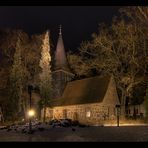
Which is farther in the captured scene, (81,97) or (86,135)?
(81,97)

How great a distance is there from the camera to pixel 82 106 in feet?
183

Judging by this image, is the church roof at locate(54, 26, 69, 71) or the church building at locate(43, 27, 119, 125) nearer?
the church building at locate(43, 27, 119, 125)

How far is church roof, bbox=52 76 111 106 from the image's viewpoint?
55.1 meters

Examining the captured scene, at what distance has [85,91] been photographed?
5797 cm

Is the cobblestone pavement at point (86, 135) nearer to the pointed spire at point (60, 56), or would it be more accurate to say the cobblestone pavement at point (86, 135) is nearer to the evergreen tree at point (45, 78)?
the evergreen tree at point (45, 78)

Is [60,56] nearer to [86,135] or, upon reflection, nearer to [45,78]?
[45,78]

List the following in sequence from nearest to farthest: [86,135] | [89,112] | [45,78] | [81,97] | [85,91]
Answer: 1. [86,135]
2. [89,112]
3. [81,97]
4. [85,91]
5. [45,78]

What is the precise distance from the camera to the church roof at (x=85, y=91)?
181ft

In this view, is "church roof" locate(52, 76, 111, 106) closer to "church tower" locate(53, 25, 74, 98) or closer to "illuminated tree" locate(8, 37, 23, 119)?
"church tower" locate(53, 25, 74, 98)

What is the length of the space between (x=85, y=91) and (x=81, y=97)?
1146mm

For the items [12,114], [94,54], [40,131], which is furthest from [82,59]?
[40,131]

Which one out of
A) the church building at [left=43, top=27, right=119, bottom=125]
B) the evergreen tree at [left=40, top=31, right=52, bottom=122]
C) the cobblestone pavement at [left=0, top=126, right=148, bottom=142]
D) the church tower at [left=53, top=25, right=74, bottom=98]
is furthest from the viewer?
the church tower at [left=53, top=25, right=74, bottom=98]

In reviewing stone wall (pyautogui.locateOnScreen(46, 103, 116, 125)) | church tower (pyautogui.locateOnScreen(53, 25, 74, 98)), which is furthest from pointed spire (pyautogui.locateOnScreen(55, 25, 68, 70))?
stone wall (pyautogui.locateOnScreen(46, 103, 116, 125))

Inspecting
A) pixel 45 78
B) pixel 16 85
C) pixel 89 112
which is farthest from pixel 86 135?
pixel 16 85
